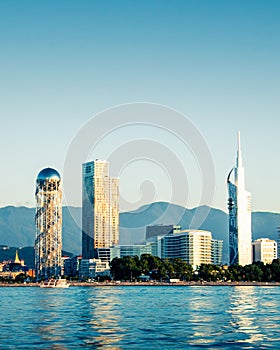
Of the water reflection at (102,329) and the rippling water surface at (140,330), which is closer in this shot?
the rippling water surface at (140,330)

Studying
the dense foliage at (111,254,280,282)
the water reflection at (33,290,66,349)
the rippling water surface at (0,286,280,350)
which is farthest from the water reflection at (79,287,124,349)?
the dense foliage at (111,254,280,282)

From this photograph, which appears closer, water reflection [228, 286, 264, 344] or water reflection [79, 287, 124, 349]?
water reflection [79, 287, 124, 349]

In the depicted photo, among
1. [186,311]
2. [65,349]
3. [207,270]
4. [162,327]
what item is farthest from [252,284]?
[65,349]

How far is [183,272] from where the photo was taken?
192 m

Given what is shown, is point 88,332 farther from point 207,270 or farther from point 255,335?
point 207,270

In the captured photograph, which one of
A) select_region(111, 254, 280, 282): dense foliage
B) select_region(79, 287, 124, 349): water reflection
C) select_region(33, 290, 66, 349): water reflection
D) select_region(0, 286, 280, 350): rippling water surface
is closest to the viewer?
select_region(0, 286, 280, 350): rippling water surface

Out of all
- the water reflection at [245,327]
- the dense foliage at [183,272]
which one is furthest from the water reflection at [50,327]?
the dense foliage at [183,272]

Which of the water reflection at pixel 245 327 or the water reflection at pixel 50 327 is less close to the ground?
the water reflection at pixel 50 327

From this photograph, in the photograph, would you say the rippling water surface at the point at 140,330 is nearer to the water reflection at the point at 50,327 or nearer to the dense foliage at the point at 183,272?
the water reflection at the point at 50,327

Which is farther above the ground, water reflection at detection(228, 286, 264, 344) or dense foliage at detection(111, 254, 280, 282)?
dense foliage at detection(111, 254, 280, 282)

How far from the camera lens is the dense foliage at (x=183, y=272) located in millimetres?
190250

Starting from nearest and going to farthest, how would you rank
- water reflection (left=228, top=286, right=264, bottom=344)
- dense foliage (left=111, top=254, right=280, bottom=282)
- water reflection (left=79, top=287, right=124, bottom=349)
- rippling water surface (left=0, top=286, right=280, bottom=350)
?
rippling water surface (left=0, top=286, right=280, bottom=350) → water reflection (left=79, top=287, right=124, bottom=349) → water reflection (left=228, top=286, right=264, bottom=344) → dense foliage (left=111, top=254, right=280, bottom=282)

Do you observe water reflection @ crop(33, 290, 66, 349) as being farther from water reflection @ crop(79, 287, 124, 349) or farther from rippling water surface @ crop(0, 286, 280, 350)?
water reflection @ crop(79, 287, 124, 349)

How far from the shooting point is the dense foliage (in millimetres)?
190250
